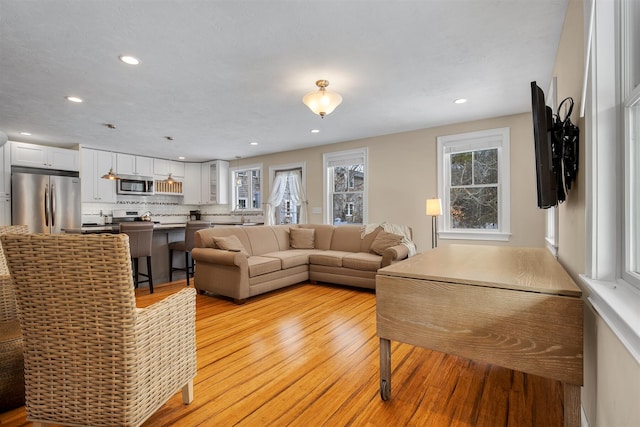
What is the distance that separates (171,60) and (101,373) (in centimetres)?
251

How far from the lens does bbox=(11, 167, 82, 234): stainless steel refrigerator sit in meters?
5.01

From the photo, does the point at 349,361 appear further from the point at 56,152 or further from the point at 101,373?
the point at 56,152

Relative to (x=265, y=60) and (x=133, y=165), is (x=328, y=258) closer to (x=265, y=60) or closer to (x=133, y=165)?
(x=265, y=60)

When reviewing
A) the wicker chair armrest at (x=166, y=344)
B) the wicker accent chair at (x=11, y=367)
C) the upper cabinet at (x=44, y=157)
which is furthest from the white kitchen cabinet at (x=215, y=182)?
the wicker chair armrest at (x=166, y=344)

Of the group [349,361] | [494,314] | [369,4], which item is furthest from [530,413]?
[369,4]

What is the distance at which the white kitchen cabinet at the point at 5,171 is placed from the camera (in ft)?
16.4

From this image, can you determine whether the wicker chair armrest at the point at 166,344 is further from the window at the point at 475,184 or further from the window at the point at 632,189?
the window at the point at 475,184

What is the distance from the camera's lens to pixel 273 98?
360 centimetres

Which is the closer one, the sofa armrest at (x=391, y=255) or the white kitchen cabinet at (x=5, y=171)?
the sofa armrest at (x=391, y=255)

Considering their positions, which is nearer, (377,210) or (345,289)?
(345,289)

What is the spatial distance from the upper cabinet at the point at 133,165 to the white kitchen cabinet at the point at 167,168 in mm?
127

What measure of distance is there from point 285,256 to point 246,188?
3871 millimetres

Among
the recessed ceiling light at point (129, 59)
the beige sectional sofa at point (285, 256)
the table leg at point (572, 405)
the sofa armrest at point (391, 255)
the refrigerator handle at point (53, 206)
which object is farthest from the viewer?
the refrigerator handle at point (53, 206)

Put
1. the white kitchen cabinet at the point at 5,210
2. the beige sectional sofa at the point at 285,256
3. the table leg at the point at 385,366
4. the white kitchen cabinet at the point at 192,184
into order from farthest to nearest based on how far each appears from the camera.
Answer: the white kitchen cabinet at the point at 192,184, the white kitchen cabinet at the point at 5,210, the beige sectional sofa at the point at 285,256, the table leg at the point at 385,366
